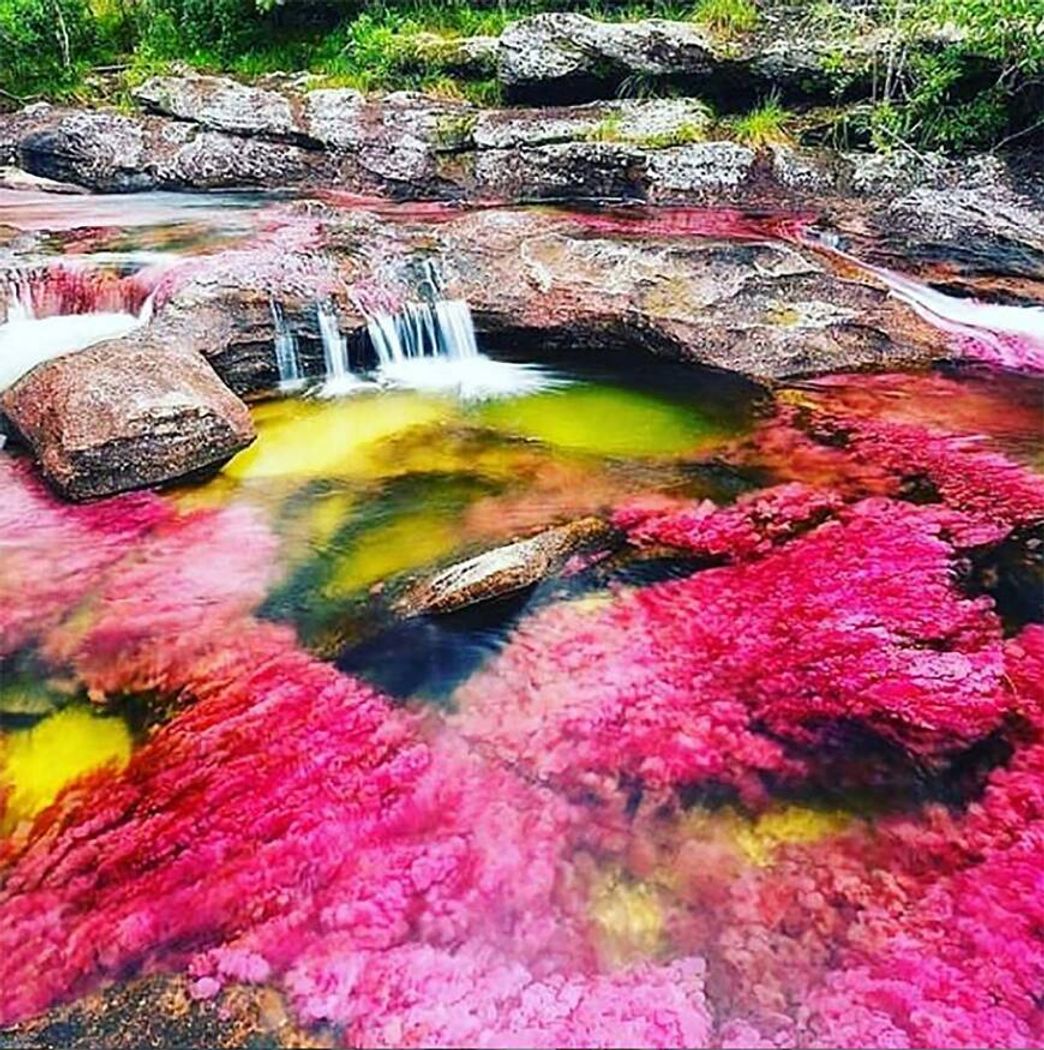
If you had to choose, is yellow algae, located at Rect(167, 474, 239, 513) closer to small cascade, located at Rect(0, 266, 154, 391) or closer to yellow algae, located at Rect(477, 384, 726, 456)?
yellow algae, located at Rect(477, 384, 726, 456)

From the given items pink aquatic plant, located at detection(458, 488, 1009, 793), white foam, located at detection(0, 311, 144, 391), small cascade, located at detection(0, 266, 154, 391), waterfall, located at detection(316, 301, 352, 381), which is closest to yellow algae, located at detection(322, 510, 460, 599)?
pink aquatic plant, located at detection(458, 488, 1009, 793)

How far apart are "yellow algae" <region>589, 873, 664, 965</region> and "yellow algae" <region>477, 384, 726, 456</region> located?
367cm

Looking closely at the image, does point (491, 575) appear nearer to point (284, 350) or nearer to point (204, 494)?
point (204, 494)

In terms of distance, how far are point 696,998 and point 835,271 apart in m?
6.99

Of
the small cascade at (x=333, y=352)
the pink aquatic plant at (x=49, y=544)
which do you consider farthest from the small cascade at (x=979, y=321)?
the pink aquatic plant at (x=49, y=544)

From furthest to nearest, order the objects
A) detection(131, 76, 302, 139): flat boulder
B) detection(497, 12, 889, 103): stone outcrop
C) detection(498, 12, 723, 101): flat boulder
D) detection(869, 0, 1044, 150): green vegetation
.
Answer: detection(131, 76, 302, 139): flat boulder < detection(498, 12, 723, 101): flat boulder < detection(497, 12, 889, 103): stone outcrop < detection(869, 0, 1044, 150): green vegetation

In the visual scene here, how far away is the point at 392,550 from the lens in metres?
5.12

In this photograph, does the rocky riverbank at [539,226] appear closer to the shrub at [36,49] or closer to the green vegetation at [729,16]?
the green vegetation at [729,16]

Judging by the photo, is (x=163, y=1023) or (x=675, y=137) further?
(x=675, y=137)

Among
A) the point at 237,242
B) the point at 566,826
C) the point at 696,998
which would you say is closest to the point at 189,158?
the point at 237,242

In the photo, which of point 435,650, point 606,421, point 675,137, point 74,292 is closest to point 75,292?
point 74,292

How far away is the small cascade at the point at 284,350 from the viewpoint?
7207 millimetres

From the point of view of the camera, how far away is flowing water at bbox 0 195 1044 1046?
2.77 metres

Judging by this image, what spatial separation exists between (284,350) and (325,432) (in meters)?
1.13
